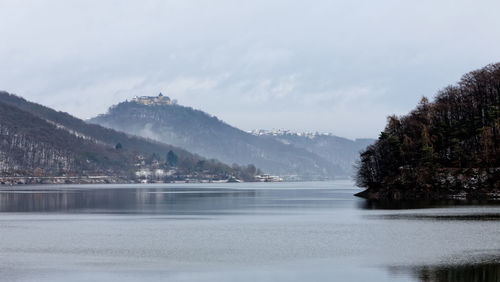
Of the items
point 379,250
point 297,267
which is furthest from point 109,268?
point 379,250

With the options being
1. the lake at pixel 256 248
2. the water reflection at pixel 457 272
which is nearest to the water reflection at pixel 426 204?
the lake at pixel 256 248

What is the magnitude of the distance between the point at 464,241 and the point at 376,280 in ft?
73.2

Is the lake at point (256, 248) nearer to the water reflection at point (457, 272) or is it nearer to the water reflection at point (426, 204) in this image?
the water reflection at point (457, 272)

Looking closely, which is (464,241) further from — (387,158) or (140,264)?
(387,158)

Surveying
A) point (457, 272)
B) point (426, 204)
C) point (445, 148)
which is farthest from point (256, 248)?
point (445, 148)

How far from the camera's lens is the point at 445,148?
14925 centimetres

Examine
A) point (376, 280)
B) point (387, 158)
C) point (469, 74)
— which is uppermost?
point (469, 74)

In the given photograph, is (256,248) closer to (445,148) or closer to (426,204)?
(426,204)

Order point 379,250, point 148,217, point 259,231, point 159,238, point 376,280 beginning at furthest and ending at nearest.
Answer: point 148,217 < point 259,231 < point 159,238 < point 379,250 < point 376,280

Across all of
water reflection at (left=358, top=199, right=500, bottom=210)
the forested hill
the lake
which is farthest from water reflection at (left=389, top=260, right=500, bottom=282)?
the forested hill

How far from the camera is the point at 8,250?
200 ft

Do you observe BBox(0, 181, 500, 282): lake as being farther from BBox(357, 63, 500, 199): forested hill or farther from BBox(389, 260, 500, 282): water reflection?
BBox(357, 63, 500, 199): forested hill

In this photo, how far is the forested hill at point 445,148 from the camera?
13888cm

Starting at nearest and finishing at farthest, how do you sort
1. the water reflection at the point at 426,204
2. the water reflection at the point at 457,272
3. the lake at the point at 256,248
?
the water reflection at the point at 457,272
the lake at the point at 256,248
the water reflection at the point at 426,204
